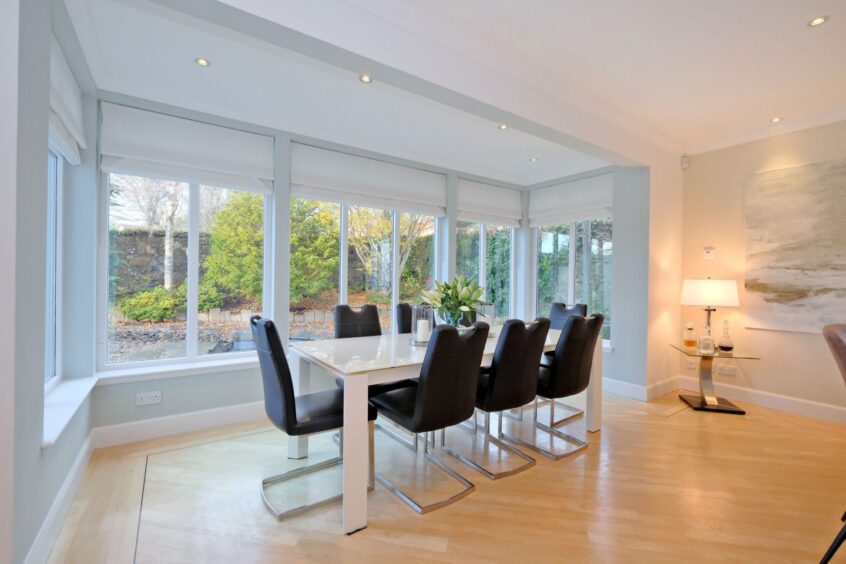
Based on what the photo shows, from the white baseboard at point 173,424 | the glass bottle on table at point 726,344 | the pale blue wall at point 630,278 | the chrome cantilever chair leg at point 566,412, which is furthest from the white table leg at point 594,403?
the white baseboard at point 173,424

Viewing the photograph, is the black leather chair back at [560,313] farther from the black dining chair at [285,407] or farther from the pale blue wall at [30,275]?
the pale blue wall at [30,275]

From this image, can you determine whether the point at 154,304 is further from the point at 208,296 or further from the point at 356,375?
the point at 356,375

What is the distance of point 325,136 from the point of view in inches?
142

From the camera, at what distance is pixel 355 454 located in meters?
1.85

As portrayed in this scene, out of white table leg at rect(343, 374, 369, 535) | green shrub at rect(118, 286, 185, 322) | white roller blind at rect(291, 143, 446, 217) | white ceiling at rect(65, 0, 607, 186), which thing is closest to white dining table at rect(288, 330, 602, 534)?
white table leg at rect(343, 374, 369, 535)

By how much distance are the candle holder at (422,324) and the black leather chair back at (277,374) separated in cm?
98

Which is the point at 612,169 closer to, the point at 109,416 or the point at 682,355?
the point at 682,355

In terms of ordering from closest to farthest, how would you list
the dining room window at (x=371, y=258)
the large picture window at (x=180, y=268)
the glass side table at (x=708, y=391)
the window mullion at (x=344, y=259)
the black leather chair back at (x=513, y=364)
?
the black leather chair back at (x=513, y=364) → the large picture window at (x=180, y=268) → the glass side table at (x=708, y=391) → the window mullion at (x=344, y=259) → the dining room window at (x=371, y=258)

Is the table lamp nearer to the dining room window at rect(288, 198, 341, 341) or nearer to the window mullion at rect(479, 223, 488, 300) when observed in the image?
the window mullion at rect(479, 223, 488, 300)

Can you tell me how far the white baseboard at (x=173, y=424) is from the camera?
267cm

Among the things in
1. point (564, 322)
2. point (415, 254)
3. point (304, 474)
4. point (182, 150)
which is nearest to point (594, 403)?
point (564, 322)

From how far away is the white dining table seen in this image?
183cm

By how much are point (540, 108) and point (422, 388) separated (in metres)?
2.16

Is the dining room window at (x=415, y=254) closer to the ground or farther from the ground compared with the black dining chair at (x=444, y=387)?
farther from the ground
